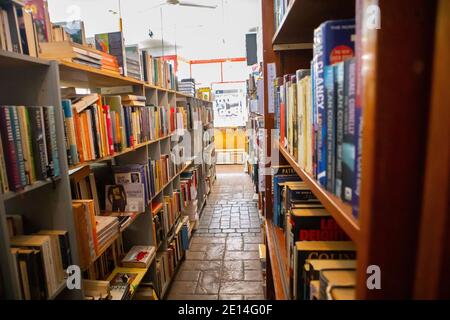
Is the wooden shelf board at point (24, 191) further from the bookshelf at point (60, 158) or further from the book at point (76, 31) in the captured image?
the book at point (76, 31)

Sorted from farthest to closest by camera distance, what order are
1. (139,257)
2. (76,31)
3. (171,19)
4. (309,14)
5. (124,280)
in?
(171,19)
(139,257)
(124,280)
(76,31)
(309,14)

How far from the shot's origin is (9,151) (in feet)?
3.04

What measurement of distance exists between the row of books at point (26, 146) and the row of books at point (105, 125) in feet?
0.48

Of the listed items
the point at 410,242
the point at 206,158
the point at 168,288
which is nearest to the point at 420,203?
the point at 410,242

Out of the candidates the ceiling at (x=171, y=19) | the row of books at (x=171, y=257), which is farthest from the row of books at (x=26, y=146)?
the ceiling at (x=171, y=19)

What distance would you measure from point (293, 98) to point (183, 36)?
5.75 m

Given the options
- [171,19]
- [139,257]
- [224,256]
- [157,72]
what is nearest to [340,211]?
[139,257]

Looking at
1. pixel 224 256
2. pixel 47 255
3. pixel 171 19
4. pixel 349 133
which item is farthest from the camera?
pixel 171 19

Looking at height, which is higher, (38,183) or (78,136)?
(78,136)

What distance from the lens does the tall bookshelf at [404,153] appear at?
35 cm

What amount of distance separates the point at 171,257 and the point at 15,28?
2.26m

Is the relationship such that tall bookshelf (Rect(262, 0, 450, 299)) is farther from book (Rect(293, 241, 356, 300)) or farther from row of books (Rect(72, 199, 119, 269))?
row of books (Rect(72, 199, 119, 269))

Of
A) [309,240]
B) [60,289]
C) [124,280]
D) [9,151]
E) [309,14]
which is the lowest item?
[124,280]

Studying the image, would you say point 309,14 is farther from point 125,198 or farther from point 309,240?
point 125,198
